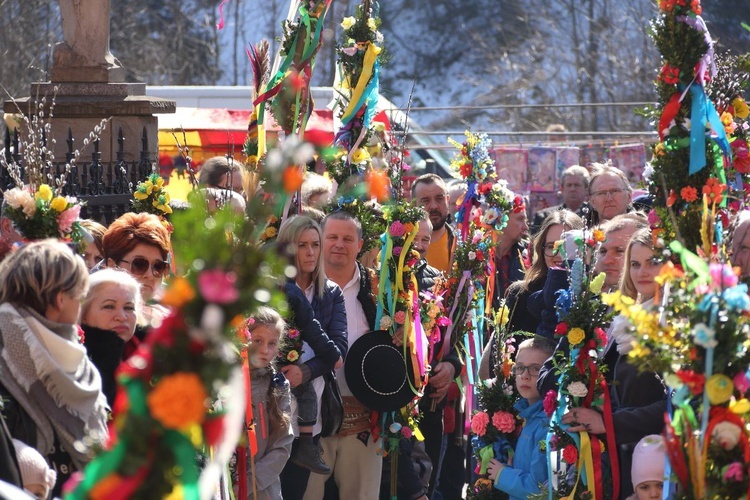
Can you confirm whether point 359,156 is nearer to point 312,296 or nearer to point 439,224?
point 312,296

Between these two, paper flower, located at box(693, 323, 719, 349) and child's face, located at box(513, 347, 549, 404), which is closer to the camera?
paper flower, located at box(693, 323, 719, 349)

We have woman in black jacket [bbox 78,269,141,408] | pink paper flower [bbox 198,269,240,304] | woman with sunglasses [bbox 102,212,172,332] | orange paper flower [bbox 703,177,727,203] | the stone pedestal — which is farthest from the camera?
the stone pedestal

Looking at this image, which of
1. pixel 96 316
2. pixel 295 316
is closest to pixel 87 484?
pixel 96 316

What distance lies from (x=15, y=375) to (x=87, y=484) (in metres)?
1.60

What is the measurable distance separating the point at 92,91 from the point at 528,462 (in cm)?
401

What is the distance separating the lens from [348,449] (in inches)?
255

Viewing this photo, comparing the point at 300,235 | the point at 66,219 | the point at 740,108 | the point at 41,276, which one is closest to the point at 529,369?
the point at 300,235

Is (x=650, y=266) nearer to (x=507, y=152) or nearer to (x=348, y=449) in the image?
(x=348, y=449)

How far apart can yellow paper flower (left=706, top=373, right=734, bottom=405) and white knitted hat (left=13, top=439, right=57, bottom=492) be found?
1786mm

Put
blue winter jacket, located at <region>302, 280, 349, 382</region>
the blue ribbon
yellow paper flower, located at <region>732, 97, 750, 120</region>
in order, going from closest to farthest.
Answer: the blue ribbon < yellow paper flower, located at <region>732, 97, 750, 120</region> < blue winter jacket, located at <region>302, 280, 349, 382</region>

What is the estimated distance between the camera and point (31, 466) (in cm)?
351

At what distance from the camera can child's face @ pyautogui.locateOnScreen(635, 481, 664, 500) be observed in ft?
15.1

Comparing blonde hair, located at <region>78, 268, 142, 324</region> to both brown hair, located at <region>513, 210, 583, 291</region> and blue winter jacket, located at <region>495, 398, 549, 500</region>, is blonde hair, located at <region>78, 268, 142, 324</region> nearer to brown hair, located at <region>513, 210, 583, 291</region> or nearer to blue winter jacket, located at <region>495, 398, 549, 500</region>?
blue winter jacket, located at <region>495, 398, 549, 500</region>

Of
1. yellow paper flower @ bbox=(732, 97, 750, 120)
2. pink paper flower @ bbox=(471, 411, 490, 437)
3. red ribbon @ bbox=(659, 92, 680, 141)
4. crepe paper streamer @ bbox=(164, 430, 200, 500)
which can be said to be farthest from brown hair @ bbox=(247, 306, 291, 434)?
A: crepe paper streamer @ bbox=(164, 430, 200, 500)
